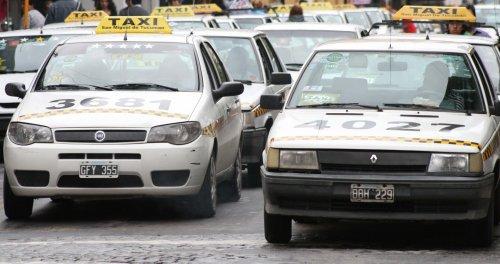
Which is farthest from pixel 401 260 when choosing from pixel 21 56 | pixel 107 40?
pixel 21 56

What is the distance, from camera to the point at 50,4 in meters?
27.9

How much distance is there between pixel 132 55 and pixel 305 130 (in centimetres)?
318

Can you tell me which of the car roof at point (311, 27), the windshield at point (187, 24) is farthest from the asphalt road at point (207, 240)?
the windshield at point (187, 24)

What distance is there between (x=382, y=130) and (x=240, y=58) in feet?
21.2

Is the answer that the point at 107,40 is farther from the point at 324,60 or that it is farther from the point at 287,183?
the point at 287,183

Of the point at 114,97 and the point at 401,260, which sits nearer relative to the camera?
the point at 401,260

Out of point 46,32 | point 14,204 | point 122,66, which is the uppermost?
point 122,66

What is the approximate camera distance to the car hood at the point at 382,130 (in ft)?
32.6

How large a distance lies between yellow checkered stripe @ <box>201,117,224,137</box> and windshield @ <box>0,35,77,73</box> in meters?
6.61

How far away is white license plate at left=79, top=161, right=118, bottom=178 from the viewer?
11602mm

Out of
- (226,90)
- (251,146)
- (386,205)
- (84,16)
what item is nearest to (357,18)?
(84,16)

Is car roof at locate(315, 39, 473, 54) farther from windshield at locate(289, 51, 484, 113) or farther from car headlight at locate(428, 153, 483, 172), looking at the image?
car headlight at locate(428, 153, 483, 172)

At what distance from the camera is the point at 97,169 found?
11.6 metres

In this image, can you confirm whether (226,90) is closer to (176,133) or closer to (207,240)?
(176,133)
